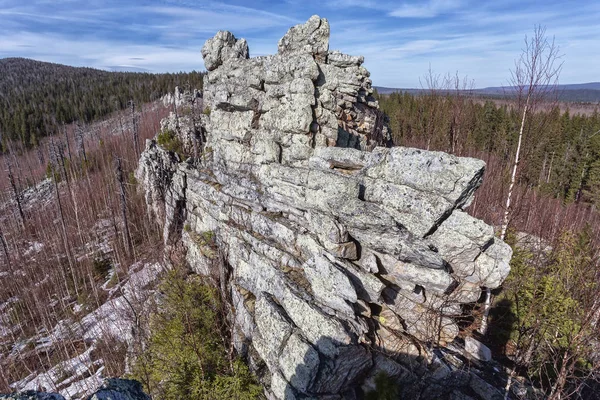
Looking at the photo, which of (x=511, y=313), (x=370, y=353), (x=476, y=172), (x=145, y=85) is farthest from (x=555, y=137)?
(x=145, y=85)

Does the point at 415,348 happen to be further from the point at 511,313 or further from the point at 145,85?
the point at 145,85

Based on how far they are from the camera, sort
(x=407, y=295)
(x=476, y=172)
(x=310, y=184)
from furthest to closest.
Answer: (x=310, y=184)
(x=407, y=295)
(x=476, y=172)

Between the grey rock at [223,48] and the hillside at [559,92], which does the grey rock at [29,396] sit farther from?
the grey rock at [223,48]

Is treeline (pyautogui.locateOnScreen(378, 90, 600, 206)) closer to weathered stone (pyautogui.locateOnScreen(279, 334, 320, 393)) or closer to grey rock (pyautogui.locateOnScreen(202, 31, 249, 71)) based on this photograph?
grey rock (pyautogui.locateOnScreen(202, 31, 249, 71))

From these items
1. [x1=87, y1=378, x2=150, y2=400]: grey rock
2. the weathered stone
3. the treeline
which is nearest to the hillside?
the treeline

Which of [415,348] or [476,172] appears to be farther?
[415,348]

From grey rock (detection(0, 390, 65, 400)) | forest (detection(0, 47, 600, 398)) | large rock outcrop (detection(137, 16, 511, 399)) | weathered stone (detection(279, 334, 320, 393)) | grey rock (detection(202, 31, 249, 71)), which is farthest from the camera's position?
grey rock (detection(202, 31, 249, 71))
